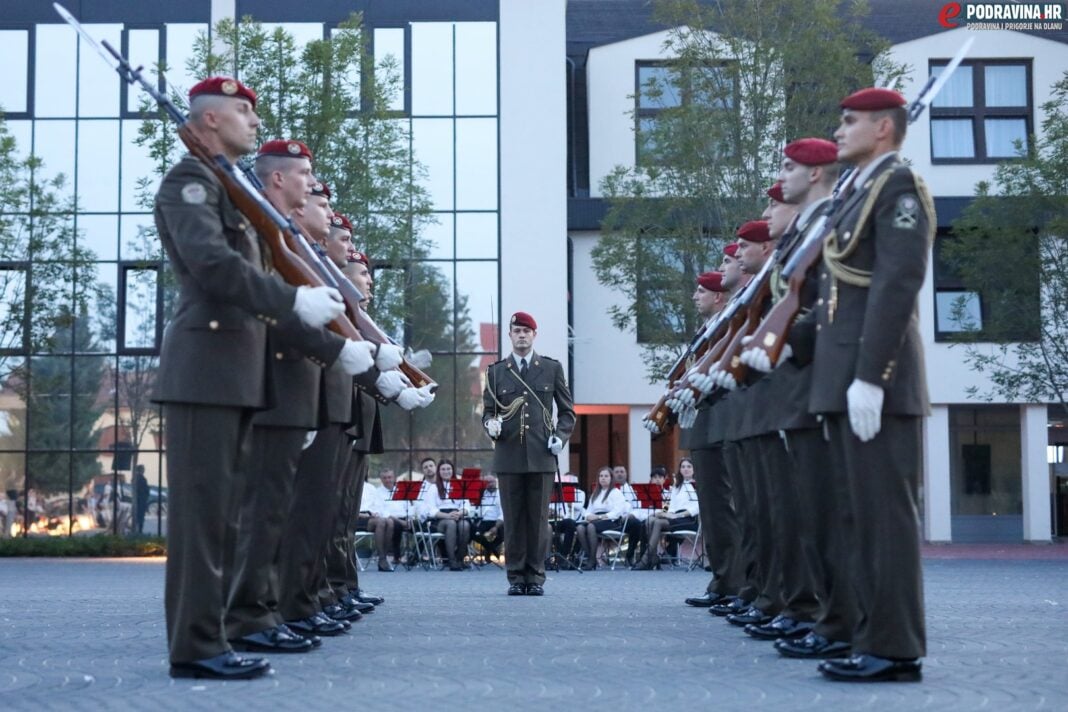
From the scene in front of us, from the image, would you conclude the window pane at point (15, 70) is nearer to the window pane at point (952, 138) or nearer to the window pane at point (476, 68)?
the window pane at point (476, 68)

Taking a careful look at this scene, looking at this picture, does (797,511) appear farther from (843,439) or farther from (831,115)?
(831,115)

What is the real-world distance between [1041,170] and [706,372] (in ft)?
65.5

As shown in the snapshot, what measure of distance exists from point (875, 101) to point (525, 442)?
771cm

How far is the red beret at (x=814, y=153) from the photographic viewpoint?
28.3ft

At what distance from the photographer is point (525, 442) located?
14.3 meters

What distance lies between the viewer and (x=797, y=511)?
8883 mm

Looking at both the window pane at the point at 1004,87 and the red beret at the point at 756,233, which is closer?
the red beret at the point at 756,233

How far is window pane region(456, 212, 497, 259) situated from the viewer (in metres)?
32.8

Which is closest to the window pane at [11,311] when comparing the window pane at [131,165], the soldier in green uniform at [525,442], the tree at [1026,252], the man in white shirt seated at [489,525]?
the window pane at [131,165]

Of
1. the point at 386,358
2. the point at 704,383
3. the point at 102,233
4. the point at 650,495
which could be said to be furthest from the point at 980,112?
the point at 386,358

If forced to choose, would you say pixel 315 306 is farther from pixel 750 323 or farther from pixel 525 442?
pixel 525 442

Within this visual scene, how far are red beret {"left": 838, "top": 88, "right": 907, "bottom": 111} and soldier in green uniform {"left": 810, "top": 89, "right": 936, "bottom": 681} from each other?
8.0 inches

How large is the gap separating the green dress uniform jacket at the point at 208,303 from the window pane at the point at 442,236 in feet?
83.8

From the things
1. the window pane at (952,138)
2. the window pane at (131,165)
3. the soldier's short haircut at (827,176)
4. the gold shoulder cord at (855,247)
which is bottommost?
the gold shoulder cord at (855,247)
